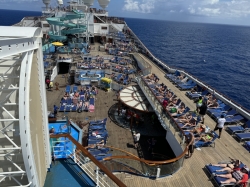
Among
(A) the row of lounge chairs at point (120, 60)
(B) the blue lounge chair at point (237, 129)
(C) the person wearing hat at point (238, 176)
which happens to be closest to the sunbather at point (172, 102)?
(B) the blue lounge chair at point (237, 129)

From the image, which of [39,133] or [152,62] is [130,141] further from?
[152,62]

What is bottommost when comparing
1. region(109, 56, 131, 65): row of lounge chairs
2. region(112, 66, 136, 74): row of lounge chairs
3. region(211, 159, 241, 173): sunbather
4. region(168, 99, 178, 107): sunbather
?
region(211, 159, 241, 173): sunbather

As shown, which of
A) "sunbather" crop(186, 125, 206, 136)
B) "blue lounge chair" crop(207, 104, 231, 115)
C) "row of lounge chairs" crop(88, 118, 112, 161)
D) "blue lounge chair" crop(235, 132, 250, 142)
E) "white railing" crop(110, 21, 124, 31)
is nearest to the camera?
"blue lounge chair" crop(235, 132, 250, 142)

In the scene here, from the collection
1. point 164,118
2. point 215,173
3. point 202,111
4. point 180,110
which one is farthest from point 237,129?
point 215,173

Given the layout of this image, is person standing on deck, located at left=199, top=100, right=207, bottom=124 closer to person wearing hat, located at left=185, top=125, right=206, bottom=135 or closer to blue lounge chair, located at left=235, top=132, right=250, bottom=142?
person wearing hat, located at left=185, top=125, right=206, bottom=135

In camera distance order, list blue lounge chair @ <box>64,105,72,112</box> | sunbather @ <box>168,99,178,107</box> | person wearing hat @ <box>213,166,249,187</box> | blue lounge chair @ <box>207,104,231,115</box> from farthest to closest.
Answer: blue lounge chair @ <box>64,105,72,112</box> → sunbather @ <box>168,99,178,107</box> → blue lounge chair @ <box>207,104,231,115</box> → person wearing hat @ <box>213,166,249,187</box>

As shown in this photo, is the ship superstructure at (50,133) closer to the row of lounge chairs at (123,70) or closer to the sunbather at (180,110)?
the sunbather at (180,110)

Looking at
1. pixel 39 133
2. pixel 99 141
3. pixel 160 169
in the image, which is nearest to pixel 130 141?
pixel 99 141

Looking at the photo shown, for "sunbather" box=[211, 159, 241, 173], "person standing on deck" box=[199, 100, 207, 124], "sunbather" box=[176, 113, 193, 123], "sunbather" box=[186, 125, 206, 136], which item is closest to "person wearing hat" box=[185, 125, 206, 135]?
"sunbather" box=[186, 125, 206, 136]
